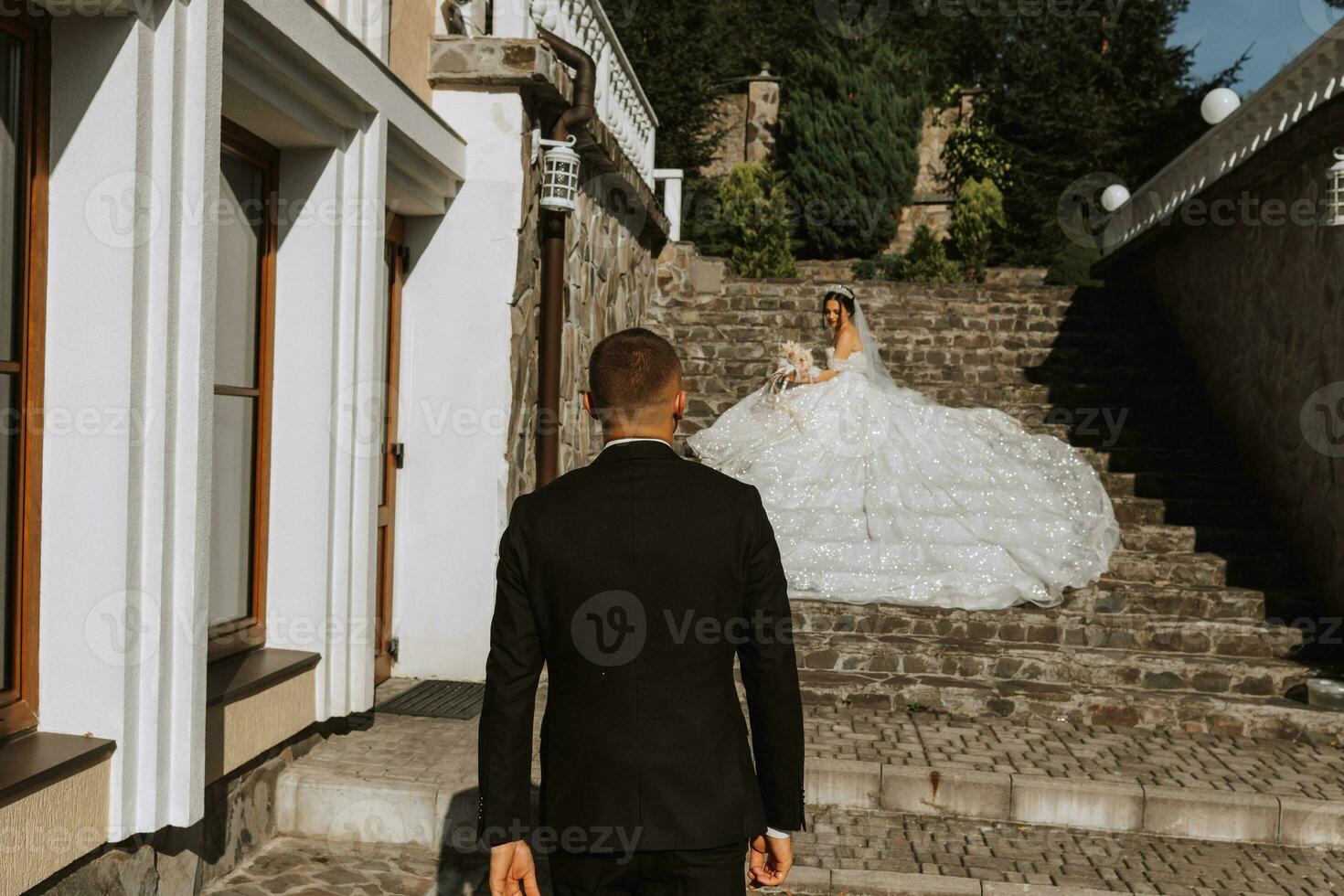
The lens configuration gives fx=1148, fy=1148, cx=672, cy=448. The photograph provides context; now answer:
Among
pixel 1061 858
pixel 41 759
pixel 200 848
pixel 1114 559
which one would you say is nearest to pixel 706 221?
pixel 1114 559

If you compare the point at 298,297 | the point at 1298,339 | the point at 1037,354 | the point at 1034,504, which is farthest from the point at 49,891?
the point at 1037,354

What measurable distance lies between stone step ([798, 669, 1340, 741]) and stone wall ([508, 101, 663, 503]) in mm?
2299

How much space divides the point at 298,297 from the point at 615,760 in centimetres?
334

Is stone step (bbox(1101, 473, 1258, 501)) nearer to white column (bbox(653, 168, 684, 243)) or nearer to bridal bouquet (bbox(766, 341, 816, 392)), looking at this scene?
bridal bouquet (bbox(766, 341, 816, 392))

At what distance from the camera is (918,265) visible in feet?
63.5

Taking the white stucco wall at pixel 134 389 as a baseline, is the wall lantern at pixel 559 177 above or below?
above

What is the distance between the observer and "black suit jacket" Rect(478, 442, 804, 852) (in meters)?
2.21

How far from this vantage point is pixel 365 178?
16.8 feet

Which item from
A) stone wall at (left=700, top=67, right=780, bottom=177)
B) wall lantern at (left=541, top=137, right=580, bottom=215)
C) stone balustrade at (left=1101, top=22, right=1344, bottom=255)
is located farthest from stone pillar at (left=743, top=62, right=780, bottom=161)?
wall lantern at (left=541, top=137, right=580, bottom=215)

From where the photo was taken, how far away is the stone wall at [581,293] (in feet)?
21.7

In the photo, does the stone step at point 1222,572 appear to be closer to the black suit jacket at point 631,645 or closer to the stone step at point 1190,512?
the stone step at point 1190,512

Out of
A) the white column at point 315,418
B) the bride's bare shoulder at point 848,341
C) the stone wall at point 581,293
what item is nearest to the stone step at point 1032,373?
the stone wall at point 581,293

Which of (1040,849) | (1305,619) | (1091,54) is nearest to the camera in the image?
(1040,849)

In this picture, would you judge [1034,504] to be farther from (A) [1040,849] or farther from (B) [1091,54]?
(B) [1091,54]
